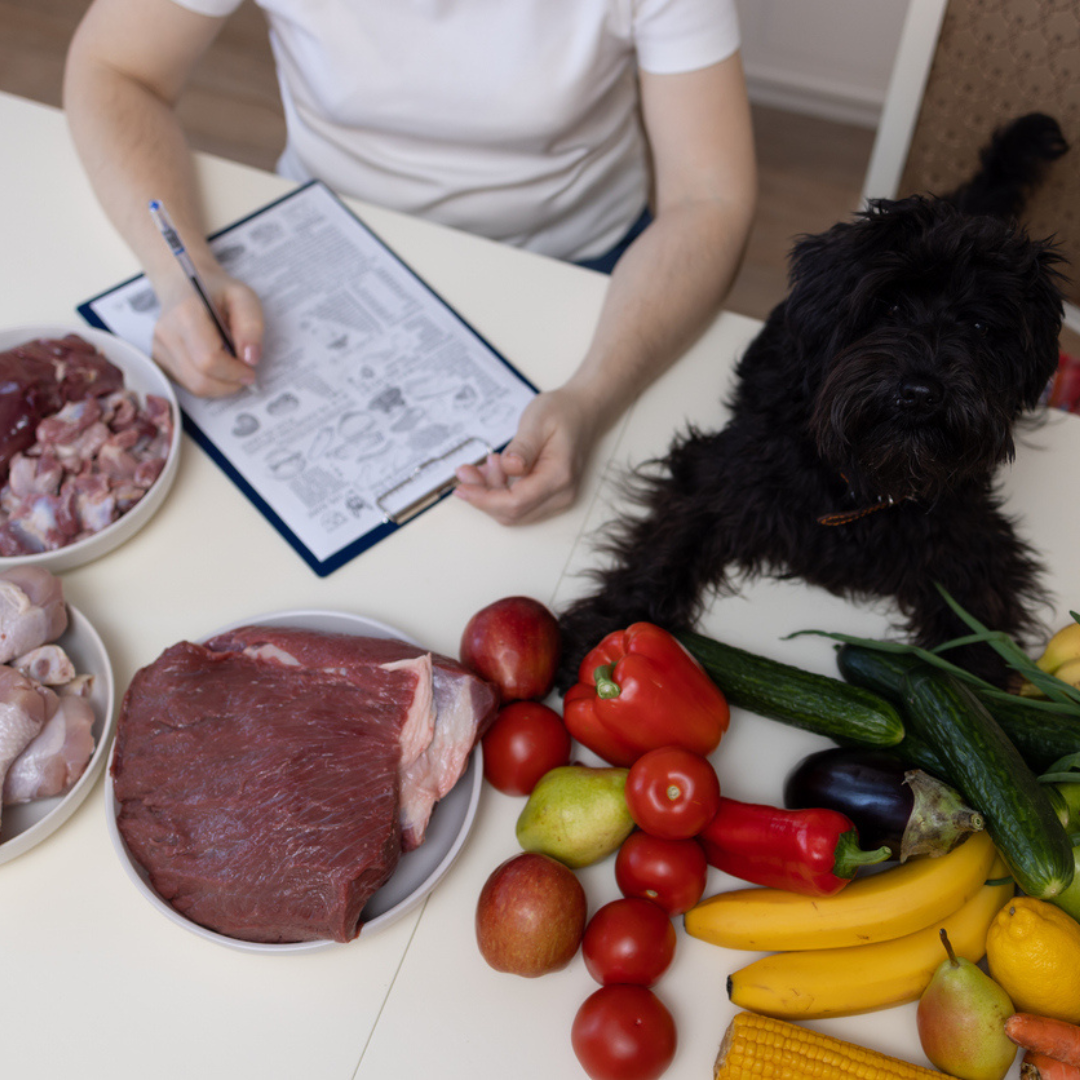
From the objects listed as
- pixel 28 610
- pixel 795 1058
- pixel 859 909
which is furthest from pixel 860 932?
pixel 28 610

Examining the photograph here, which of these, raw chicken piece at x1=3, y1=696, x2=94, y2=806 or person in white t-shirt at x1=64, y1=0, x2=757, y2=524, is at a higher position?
person in white t-shirt at x1=64, y1=0, x2=757, y2=524

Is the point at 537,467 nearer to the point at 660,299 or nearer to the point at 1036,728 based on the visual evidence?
the point at 660,299

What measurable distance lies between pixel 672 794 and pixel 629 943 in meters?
0.13

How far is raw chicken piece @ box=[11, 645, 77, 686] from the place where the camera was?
34.4 inches

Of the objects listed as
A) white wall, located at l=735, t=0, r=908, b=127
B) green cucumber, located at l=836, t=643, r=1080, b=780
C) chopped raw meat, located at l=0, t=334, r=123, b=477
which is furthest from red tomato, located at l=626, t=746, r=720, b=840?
white wall, located at l=735, t=0, r=908, b=127

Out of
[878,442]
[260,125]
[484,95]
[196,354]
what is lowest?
[260,125]

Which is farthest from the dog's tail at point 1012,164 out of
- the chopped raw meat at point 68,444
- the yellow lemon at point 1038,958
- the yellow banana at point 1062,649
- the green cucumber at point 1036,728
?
the chopped raw meat at point 68,444

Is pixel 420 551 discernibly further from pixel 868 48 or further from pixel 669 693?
pixel 868 48

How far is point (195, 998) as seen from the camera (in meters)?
0.80

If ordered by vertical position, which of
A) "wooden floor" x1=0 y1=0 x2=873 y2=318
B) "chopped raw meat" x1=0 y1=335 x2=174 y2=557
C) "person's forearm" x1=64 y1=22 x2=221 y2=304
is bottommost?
"wooden floor" x1=0 y1=0 x2=873 y2=318

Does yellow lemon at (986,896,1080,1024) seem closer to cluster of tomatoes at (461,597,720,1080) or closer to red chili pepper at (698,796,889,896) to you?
red chili pepper at (698,796,889,896)

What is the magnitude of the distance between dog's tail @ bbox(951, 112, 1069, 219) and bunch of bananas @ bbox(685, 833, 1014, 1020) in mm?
955

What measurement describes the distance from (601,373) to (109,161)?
74cm

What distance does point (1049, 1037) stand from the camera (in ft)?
2.42
